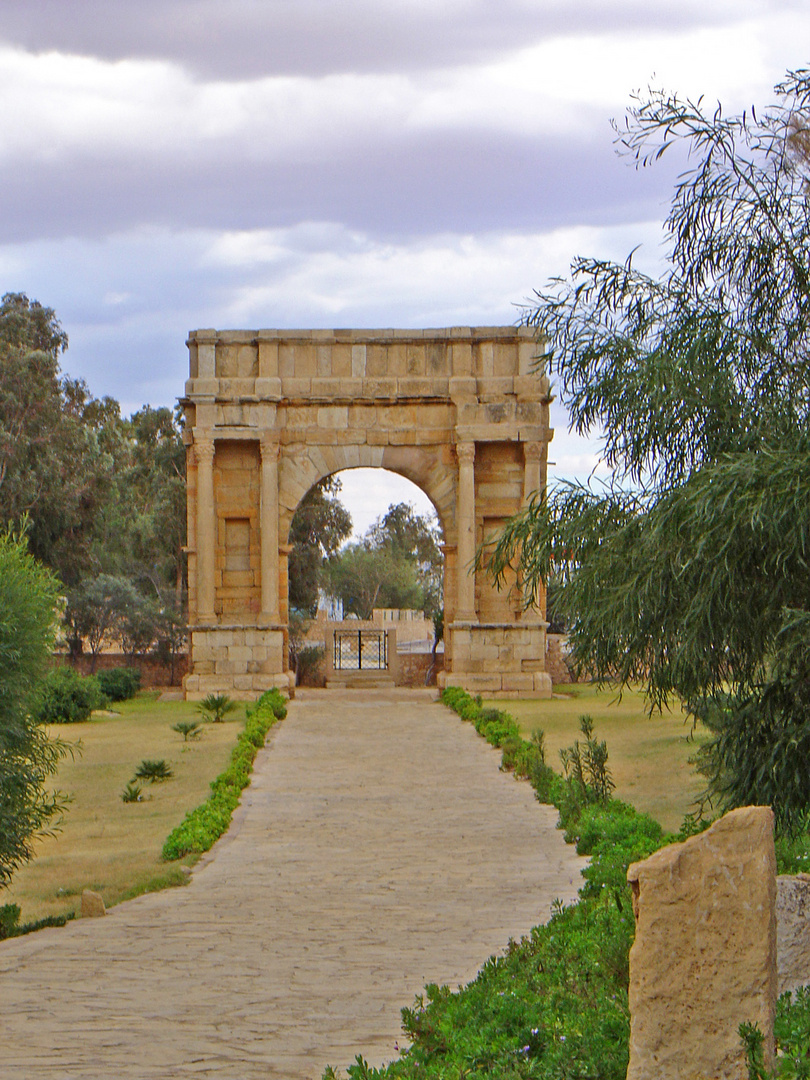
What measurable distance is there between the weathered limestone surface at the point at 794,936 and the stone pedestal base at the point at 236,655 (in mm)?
19815

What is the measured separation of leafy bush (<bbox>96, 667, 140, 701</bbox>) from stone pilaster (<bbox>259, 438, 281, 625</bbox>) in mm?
4638

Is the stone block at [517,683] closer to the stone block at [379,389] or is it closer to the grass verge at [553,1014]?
the stone block at [379,389]

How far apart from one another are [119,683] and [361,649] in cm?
649

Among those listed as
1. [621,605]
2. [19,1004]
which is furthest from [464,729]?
[19,1004]

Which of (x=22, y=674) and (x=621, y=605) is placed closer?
(x=621, y=605)

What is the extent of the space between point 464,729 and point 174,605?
1994 centimetres

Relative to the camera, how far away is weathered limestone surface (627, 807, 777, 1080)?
382 cm

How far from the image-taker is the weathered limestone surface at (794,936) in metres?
5.19

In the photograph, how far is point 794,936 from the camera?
17.1 feet

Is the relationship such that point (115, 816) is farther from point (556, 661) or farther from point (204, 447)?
point (556, 661)

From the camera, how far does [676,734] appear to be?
18328 millimetres

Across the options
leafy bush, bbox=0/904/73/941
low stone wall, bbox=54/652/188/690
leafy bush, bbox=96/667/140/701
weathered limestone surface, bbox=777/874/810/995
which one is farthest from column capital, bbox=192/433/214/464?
weathered limestone surface, bbox=777/874/810/995

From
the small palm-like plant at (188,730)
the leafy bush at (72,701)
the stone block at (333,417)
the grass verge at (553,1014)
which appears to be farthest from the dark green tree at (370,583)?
the grass verge at (553,1014)

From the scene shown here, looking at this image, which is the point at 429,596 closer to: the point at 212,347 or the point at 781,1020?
the point at 212,347
